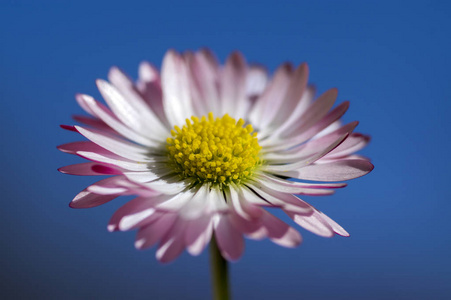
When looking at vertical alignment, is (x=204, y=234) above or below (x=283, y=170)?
below

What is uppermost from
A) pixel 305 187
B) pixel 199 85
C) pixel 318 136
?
pixel 199 85

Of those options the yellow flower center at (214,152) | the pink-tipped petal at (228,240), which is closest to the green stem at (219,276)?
the pink-tipped petal at (228,240)

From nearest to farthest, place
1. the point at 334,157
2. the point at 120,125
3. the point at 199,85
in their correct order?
the point at 334,157 → the point at 120,125 → the point at 199,85

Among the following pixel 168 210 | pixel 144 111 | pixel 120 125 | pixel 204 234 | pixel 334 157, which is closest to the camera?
pixel 204 234

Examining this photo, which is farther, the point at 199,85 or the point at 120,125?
the point at 199,85

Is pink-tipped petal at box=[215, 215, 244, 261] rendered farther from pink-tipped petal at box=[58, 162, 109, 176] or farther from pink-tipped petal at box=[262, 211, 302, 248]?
pink-tipped petal at box=[58, 162, 109, 176]

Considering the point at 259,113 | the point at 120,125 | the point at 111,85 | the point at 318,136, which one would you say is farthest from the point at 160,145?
the point at 318,136

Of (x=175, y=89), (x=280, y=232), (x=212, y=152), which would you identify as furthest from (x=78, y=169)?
(x=175, y=89)

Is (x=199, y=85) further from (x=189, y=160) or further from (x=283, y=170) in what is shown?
(x=283, y=170)
